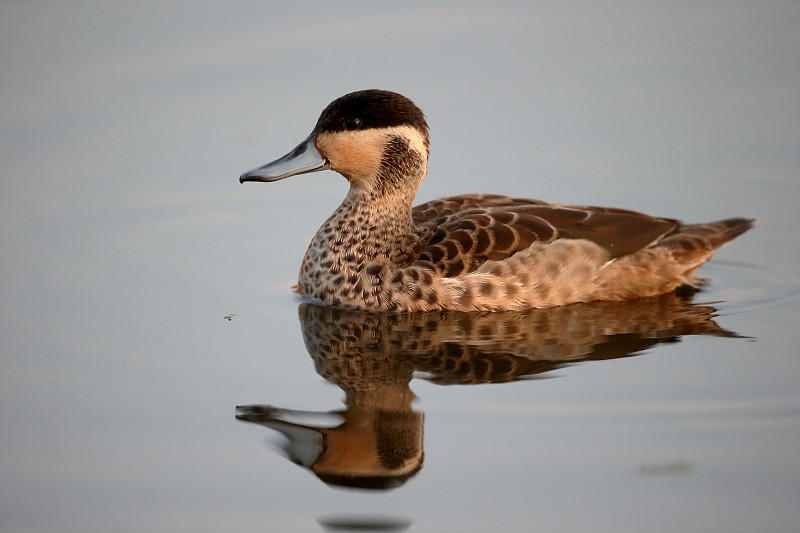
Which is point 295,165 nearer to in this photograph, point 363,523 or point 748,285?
point 748,285

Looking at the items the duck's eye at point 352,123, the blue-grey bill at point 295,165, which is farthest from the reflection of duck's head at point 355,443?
the duck's eye at point 352,123

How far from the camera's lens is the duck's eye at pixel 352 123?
920cm

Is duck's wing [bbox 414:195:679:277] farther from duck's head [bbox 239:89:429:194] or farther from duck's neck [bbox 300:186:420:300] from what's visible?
duck's head [bbox 239:89:429:194]

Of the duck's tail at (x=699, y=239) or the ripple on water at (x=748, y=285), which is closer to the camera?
the ripple on water at (x=748, y=285)

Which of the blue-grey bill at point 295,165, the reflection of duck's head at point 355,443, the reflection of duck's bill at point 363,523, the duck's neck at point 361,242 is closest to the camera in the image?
the reflection of duck's bill at point 363,523

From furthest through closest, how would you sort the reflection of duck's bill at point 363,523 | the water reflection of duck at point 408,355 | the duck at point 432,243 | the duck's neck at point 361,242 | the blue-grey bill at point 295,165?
the blue-grey bill at point 295,165, the duck's neck at point 361,242, the duck at point 432,243, the water reflection of duck at point 408,355, the reflection of duck's bill at point 363,523

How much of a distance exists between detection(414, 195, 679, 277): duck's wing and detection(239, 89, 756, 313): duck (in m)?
0.01

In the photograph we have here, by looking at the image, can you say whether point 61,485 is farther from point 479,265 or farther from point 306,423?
point 479,265

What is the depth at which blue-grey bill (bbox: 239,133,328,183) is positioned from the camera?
9.30m

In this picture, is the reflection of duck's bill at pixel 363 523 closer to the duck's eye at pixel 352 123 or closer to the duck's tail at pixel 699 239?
the duck's eye at pixel 352 123

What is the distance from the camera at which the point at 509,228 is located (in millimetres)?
9156

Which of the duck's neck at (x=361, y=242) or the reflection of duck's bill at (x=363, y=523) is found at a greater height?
the duck's neck at (x=361, y=242)

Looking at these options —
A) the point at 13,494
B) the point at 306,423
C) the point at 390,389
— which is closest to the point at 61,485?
the point at 13,494

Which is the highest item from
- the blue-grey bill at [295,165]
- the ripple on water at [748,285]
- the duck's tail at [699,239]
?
the blue-grey bill at [295,165]
